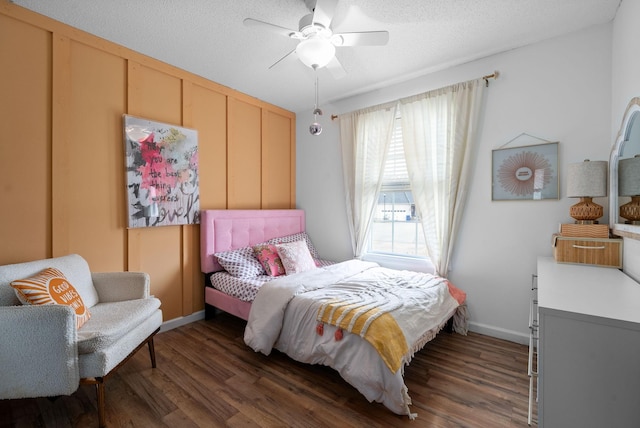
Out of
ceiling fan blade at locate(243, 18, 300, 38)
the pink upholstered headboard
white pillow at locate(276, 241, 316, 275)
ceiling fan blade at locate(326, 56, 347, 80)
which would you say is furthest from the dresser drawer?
the pink upholstered headboard

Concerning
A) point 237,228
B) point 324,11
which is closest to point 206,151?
point 237,228

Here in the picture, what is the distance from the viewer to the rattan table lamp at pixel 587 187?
200 centimetres

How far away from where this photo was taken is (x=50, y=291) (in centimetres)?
178

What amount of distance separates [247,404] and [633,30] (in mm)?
3328

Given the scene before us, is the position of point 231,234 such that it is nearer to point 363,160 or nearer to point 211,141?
point 211,141

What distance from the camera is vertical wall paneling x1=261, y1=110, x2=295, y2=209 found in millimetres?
3963

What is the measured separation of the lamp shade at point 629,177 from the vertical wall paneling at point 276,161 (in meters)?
3.47

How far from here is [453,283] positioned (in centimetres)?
299

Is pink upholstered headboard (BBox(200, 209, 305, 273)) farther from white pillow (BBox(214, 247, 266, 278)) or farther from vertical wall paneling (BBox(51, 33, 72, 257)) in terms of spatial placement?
vertical wall paneling (BBox(51, 33, 72, 257))

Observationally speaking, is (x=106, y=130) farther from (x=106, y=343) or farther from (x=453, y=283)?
(x=453, y=283)

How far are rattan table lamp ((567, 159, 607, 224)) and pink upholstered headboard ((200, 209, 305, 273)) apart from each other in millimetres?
3042

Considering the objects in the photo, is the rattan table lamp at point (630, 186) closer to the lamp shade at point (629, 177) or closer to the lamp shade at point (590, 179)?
the lamp shade at point (629, 177)

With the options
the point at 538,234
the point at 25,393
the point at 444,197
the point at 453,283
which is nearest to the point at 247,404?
the point at 25,393

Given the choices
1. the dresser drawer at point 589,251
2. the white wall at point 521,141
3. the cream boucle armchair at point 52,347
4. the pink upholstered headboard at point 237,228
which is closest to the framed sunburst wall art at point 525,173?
the white wall at point 521,141
